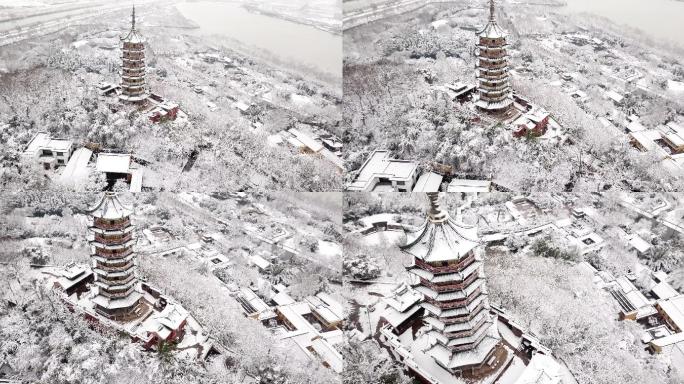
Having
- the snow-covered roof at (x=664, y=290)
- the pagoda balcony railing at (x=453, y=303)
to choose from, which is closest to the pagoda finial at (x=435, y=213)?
the pagoda balcony railing at (x=453, y=303)

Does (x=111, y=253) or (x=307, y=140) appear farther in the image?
(x=307, y=140)

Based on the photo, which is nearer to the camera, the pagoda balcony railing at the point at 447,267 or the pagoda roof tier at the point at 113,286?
the pagoda balcony railing at the point at 447,267

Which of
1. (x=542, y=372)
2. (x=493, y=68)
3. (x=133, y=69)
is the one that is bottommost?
(x=542, y=372)

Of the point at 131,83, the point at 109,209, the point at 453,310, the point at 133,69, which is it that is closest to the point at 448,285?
the point at 453,310

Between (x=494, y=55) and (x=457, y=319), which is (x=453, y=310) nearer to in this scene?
(x=457, y=319)

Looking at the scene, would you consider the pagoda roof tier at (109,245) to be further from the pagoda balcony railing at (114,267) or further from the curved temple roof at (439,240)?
the curved temple roof at (439,240)

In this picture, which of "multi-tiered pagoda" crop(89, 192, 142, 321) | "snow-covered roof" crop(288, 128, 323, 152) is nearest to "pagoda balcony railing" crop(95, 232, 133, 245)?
"multi-tiered pagoda" crop(89, 192, 142, 321)

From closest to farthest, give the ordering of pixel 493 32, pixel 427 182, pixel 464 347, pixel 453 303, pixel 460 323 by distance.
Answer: pixel 453 303, pixel 460 323, pixel 464 347, pixel 427 182, pixel 493 32
